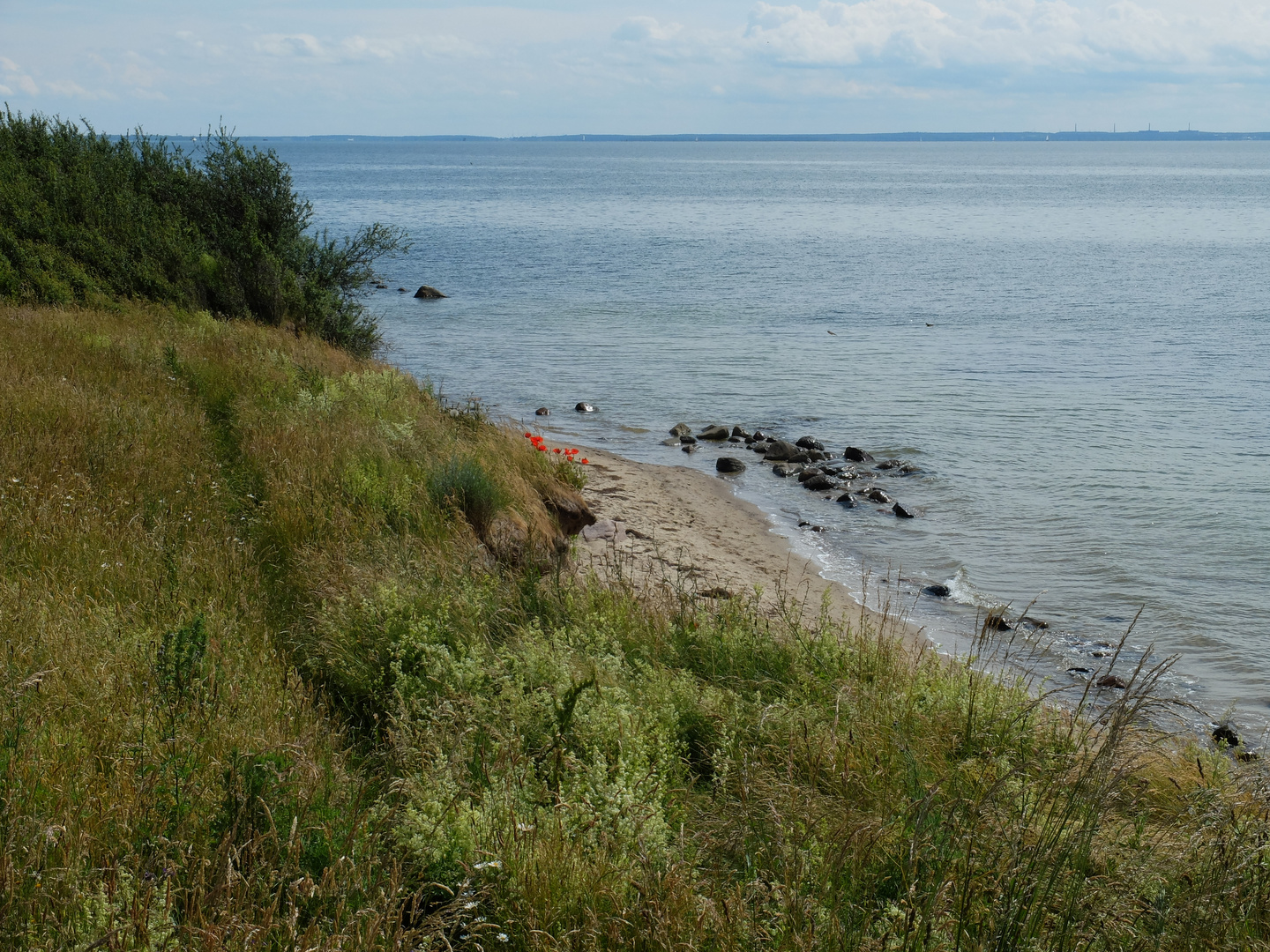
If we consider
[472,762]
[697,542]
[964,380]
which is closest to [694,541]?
[697,542]

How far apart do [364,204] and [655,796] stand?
3877 inches

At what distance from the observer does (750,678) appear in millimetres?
6113

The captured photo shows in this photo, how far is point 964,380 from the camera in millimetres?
24109

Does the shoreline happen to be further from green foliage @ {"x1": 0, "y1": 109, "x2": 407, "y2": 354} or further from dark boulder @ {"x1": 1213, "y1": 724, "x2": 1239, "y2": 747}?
green foliage @ {"x1": 0, "y1": 109, "x2": 407, "y2": 354}

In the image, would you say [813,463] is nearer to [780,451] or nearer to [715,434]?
[780,451]

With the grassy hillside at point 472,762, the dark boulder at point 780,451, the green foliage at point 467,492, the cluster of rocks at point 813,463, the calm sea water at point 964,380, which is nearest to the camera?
the grassy hillside at point 472,762

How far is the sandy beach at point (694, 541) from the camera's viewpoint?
10.4 m

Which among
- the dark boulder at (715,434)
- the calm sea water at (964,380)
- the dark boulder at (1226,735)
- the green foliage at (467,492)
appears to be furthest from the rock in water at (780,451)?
the dark boulder at (1226,735)

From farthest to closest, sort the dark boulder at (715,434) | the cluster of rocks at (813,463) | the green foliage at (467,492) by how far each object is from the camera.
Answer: the dark boulder at (715,434) < the cluster of rocks at (813,463) < the green foliage at (467,492)

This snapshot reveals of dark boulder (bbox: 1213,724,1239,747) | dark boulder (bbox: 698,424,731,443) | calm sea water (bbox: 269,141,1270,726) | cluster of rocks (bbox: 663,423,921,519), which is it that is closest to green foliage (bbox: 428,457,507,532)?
calm sea water (bbox: 269,141,1270,726)

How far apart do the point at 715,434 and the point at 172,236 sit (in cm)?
1103

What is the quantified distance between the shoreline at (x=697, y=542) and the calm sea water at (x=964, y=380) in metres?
0.56

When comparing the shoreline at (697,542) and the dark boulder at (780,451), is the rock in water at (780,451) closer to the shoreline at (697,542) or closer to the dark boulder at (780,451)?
the dark boulder at (780,451)

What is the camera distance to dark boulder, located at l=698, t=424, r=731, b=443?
1906 centimetres
